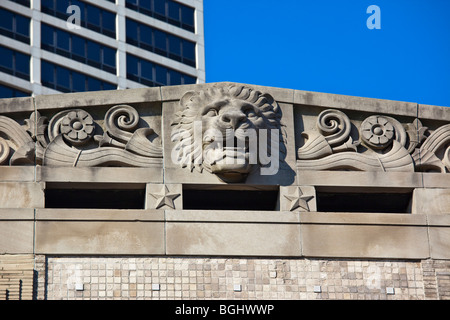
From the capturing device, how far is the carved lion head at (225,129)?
80.2 feet

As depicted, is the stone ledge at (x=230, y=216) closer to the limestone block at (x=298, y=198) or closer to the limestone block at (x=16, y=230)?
the limestone block at (x=298, y=198)

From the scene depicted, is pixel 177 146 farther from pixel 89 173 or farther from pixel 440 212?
pixel 440 212

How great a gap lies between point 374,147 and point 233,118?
11.7 ft

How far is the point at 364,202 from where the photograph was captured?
26.0m

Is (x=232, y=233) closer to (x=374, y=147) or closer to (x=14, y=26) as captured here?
(x=374, y=147)

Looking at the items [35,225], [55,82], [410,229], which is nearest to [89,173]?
[35,225]

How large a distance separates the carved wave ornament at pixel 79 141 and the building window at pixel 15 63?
1428 inches

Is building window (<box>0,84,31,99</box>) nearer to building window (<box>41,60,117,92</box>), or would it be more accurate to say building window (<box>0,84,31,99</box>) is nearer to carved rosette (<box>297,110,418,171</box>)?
building window (<box>41,60,117,92</box>)

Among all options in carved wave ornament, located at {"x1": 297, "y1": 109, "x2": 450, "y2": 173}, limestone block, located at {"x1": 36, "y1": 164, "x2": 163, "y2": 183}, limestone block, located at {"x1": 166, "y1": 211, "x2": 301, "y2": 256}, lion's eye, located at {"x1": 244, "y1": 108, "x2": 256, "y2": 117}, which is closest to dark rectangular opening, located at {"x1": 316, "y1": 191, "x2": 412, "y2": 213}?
carved wave ornament, located at {"x1": 297, "y1": 109, "x2": 450, "y2": 173}

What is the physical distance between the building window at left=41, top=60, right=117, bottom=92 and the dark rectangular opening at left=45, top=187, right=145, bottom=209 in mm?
36573

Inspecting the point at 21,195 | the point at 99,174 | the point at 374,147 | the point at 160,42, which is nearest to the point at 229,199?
the point at 99,174

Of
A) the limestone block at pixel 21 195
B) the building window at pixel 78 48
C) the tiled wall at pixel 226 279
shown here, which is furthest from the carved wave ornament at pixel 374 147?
the building window at pixel 78 48

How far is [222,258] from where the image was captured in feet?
78.5

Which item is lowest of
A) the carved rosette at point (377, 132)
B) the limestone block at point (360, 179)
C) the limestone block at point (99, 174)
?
the limestone block at point (360, 179)
